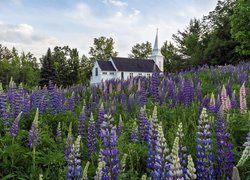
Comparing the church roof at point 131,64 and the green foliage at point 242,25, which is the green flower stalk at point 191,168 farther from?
the church roof at point 131,64

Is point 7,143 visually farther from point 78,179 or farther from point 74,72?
point 74,72

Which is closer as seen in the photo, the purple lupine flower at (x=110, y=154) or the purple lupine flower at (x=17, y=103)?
the purple lupine flower at (x=110, y=154)

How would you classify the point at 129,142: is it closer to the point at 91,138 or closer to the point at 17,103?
the point at 91,138

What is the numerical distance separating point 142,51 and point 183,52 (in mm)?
19814

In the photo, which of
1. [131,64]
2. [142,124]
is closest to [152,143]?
[142,124]

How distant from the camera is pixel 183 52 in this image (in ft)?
202

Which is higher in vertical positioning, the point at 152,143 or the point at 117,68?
the point at 117,68

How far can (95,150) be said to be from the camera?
3436mm

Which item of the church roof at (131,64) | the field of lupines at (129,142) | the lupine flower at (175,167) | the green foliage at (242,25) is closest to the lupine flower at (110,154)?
the field of lupines at (129,142)

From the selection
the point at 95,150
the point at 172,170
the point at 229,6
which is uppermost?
the point at 229,6

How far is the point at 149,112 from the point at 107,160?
292 centimetres

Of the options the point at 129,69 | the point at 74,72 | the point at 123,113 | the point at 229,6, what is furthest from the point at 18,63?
the point at 123,113

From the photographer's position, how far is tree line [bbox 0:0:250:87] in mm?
27850

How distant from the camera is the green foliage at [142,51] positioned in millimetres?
79750
